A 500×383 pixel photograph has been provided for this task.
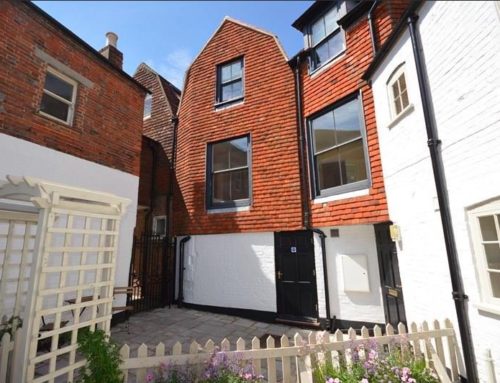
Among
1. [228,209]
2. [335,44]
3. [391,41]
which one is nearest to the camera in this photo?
[391,41]

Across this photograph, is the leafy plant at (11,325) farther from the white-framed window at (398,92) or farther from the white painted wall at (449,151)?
the white-framed window at (398,92)

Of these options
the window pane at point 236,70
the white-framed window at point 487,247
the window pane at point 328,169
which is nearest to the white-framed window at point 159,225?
the window pane at point 236,70

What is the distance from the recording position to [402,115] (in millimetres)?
5129

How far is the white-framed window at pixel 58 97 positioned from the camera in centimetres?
646

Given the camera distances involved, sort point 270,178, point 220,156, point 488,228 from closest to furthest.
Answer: point 488,228 < point 270,178 < point 220,156

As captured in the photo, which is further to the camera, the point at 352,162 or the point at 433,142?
the point at 352,162

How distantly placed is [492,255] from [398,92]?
11.2ft

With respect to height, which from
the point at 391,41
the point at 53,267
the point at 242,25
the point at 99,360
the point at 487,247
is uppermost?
the point at 242,25

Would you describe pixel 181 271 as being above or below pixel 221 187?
below

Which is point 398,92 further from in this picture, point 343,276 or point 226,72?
point 226,72

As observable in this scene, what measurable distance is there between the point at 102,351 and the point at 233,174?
6.51 metres

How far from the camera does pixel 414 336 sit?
3.91m

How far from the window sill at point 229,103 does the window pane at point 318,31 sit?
9.40 feet

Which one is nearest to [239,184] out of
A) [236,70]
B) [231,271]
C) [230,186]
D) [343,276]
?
[230,186]
